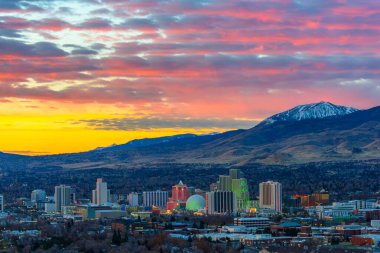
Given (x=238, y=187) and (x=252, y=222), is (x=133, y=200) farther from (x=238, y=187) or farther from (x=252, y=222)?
(x=252, y=222)

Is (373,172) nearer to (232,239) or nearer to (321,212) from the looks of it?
(321,212)

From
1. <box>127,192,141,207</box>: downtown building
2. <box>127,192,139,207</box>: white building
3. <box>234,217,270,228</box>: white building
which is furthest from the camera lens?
<box>127,192,139,207</box>: white building

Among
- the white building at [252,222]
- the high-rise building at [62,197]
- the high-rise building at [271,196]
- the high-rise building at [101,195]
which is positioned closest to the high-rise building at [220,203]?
the high-rise building at [271,196]

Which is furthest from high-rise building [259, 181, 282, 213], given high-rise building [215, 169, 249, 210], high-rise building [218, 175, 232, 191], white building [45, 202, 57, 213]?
white building [45, 202, 57, 213]

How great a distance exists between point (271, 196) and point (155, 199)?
20643 mm

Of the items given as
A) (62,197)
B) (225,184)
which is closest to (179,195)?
(225,184)

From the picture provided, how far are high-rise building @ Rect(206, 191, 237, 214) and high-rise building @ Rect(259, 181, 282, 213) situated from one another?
15.3ft

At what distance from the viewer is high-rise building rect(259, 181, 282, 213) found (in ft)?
455

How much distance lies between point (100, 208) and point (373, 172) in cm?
7378

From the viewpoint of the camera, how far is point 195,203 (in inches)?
5536

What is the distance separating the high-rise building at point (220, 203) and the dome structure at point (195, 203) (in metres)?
4.06

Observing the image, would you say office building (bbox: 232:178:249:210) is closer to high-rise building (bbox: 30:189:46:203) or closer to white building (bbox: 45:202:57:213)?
white building (bbox: 45:202:57:213)

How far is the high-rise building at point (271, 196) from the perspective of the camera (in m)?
139

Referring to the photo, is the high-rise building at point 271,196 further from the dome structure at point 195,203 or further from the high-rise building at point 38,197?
the high-rise building at point 38,197
